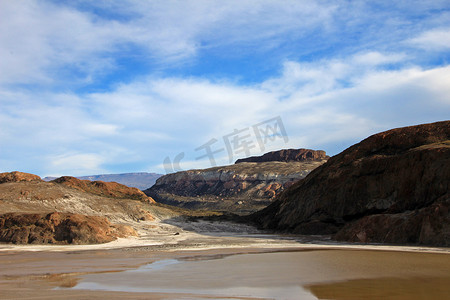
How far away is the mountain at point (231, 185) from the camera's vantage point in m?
96.9

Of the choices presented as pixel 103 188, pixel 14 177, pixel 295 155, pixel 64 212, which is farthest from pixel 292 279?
pixel 295 155

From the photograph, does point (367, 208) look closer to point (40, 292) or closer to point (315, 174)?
point (315, 174)

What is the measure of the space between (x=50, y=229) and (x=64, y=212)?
43.6ft

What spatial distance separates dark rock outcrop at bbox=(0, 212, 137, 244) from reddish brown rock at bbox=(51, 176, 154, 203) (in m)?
31.0

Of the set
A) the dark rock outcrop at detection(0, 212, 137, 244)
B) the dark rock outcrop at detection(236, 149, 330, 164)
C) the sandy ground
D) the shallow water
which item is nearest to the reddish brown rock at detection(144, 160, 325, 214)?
the dark rock outcrop at detection(236, 149, 330, 164)

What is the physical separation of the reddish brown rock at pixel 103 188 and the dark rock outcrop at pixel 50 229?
30967 millimetres

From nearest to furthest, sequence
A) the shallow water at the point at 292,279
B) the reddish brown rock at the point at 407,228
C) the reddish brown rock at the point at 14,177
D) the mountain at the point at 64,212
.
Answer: the shallow water at the point at 292,279
the reddish brown rock at the point at 407,228
the mountain at the point at 64,212
the reddish brown rock at the point at 14,177

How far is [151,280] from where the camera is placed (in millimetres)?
10188

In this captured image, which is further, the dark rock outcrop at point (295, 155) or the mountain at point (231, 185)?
the dark rock outcrop at point (295, 155)

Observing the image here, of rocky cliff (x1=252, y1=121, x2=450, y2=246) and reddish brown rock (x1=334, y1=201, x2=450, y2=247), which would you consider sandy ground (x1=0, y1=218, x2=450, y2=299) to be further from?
rocky cliff (x1=252, y1=121, x2=450, y2=246)

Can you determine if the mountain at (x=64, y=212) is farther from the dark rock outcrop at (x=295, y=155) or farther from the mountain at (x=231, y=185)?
the dark rock outcrop at (x=295, y=155)

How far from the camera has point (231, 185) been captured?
374 ft

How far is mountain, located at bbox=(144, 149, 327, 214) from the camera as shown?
9688 centimetres

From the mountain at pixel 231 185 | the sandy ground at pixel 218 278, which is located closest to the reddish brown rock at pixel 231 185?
the mountain at pixel 231 185
